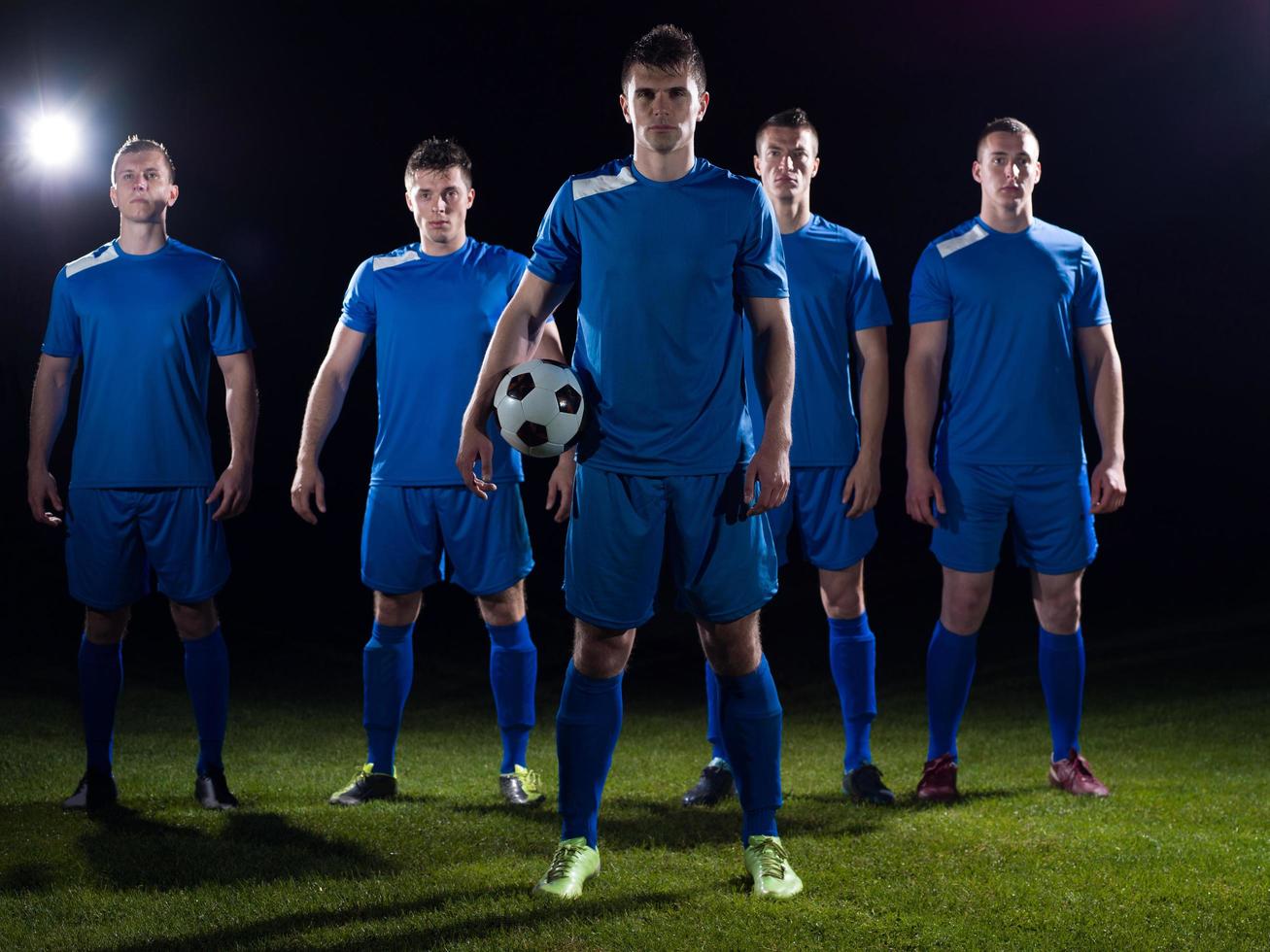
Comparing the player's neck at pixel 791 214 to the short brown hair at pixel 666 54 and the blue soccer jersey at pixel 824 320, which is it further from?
the short brown hair at pixel 666 54

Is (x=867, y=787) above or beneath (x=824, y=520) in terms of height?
beneath

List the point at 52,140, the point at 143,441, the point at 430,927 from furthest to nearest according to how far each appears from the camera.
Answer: the point at 52,140 → the point at 143,441 → the point at 430,927

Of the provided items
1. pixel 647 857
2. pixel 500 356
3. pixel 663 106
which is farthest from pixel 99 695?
pixel 663 106

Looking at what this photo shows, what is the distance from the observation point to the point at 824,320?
3.43 metres

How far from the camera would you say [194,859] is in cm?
277

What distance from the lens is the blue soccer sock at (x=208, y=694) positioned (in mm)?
3400

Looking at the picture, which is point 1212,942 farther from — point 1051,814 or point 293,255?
point 293,255

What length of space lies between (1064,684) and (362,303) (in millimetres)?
2100

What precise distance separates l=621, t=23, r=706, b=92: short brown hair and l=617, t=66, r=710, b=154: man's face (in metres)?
0.01

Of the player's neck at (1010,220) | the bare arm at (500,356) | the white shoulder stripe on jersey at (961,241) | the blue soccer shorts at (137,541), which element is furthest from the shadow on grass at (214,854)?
the player's neck at (1010,220)

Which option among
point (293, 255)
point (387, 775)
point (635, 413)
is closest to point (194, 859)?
point (387, 775)

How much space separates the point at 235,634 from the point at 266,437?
1.59 meters

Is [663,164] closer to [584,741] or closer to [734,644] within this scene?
[734,644]

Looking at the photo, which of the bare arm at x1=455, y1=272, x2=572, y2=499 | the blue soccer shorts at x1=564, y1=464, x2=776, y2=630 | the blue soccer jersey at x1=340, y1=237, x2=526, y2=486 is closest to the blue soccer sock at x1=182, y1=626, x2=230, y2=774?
the blue soccer jersey at x1=340, y1=237, x2=526, y2=486
